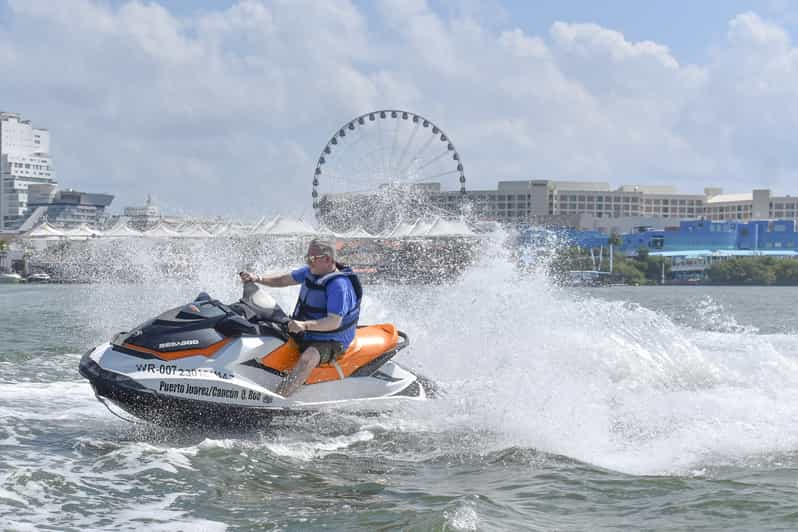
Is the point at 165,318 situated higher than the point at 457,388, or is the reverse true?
the point at 165,318

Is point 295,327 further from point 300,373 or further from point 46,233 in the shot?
point 46,233

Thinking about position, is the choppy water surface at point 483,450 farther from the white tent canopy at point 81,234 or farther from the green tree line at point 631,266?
the green tree line at point 631,266

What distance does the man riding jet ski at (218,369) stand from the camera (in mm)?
6871

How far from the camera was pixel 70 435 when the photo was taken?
7453 mm

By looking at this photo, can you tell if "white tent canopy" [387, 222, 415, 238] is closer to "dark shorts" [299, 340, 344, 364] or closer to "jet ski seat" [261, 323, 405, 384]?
"jet ski seat" [261, 323, 405, 384]

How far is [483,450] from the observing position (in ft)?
23.7

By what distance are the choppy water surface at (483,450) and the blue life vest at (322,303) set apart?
92 cm

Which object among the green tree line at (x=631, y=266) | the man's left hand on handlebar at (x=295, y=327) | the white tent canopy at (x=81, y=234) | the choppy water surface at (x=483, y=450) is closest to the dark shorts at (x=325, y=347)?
the man's left hand on handlebar at (x=295, y=327)

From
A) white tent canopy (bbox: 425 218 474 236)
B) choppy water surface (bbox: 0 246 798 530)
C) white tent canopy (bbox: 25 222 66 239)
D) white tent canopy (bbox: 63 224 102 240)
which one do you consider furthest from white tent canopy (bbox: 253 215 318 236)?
choppy water surface (bbox: 0 246 798 530)

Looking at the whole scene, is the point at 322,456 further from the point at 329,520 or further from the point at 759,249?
the point at 759,249

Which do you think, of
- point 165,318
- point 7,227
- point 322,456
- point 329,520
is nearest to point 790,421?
point 322,456

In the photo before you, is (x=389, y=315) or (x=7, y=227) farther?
(x=7, y=227)

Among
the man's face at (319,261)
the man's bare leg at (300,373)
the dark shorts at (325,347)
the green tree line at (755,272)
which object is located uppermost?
the man's face at (319,261)

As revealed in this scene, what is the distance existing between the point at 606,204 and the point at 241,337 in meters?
163
